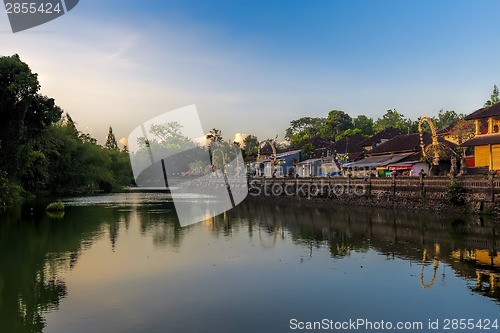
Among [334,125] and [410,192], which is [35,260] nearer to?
[410,192]

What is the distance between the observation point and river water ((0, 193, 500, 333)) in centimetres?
1252

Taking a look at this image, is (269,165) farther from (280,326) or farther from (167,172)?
(280,326)

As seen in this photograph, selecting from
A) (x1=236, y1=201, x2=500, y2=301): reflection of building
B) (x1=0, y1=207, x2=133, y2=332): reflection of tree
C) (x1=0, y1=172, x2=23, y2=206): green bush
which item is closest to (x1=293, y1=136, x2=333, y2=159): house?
(x1=236, y1=201, x2=500, y2=301): reflection of building

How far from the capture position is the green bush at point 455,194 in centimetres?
3219

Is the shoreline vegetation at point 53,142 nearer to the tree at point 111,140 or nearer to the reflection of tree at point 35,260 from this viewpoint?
the tree at point 111,140

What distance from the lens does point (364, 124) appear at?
368ft

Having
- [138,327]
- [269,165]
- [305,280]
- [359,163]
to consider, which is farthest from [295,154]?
[138,327]

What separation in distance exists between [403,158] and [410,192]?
11.9 metres

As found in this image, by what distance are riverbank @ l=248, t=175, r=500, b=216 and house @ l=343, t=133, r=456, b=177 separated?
2957 millimetres

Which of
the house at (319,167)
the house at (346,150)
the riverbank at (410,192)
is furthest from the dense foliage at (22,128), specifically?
the house at (346,150)

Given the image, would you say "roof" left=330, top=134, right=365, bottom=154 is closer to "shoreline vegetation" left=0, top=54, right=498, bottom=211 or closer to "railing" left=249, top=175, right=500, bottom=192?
"shoreline vegetation" left=0, top=54, right=498, bottom=211

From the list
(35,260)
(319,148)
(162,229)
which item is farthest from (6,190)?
(319,148)

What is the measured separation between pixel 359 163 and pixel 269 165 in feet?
121

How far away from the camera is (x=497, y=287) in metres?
15.3
